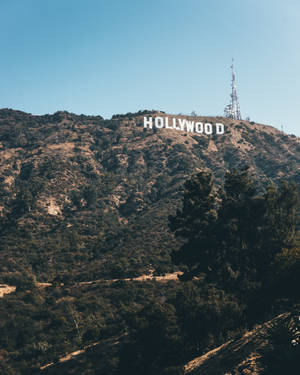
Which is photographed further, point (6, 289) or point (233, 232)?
point (6, 289)

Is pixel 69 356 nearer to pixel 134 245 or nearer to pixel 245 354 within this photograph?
pixel 245 354

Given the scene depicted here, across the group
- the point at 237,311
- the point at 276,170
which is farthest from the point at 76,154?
the point at 237,311

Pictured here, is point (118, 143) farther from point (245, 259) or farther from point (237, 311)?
point (237, 311)

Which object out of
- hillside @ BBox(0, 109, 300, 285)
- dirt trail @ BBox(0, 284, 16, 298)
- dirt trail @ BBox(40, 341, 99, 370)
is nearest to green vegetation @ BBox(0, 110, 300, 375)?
hillside @ BBox(0, 109, 300, 285)

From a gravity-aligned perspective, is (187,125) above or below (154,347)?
above

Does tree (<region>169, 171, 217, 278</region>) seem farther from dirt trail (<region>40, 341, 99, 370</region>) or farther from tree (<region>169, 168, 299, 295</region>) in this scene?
dirt trail (<region>40, 341, 99, 370</region>)

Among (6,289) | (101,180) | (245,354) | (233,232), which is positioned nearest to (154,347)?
(245,354)

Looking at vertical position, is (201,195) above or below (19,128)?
below
